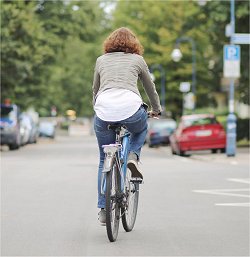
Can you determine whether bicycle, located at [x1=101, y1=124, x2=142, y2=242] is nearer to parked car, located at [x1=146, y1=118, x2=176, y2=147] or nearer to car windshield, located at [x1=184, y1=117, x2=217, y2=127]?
car windshield, located at [x1=184, y1=117, x2=217, y2=127]

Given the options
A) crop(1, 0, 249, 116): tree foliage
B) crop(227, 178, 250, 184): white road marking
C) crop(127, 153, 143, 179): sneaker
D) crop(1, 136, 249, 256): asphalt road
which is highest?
crop(1, 0, 249, 116): tree foliage

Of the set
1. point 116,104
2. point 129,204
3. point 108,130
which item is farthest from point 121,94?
point 129,204

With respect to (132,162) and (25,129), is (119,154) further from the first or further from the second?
(25,129)

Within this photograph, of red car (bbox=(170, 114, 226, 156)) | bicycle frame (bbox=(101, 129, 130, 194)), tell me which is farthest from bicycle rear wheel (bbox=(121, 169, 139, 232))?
red car (bbox=(170, 114, 226, 156))

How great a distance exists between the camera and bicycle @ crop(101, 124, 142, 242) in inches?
297

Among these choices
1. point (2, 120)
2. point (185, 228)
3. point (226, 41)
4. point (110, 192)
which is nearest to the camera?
point (110, 192)

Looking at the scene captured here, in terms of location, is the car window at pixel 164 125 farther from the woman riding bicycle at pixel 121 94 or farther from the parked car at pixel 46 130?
the woman riding bicycle at pixel 121 94

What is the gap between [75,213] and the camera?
10.0 m

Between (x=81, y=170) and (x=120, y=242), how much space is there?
10841 mm

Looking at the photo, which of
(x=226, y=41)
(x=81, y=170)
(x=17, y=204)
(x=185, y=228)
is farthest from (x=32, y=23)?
(x=185, y=228)

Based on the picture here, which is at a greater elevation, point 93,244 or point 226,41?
point 226,41

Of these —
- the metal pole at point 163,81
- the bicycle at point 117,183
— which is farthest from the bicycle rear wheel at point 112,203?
the metal pole at point 163,81

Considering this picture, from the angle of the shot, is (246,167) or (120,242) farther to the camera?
(246,167)

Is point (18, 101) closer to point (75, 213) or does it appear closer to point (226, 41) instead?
point (226, 41)
